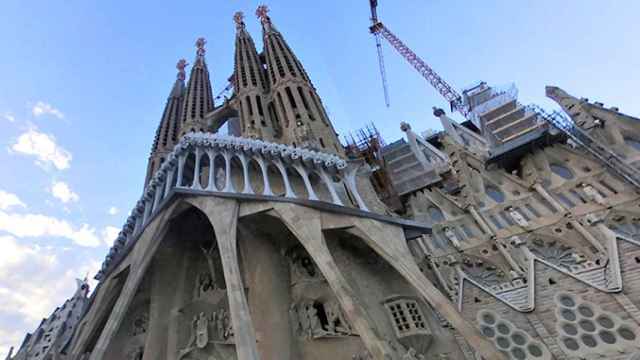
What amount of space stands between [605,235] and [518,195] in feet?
14.1

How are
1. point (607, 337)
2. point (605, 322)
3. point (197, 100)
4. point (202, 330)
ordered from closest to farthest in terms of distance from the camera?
point (607, 337), point (605, 322), point (202, 330), point (197, 100)

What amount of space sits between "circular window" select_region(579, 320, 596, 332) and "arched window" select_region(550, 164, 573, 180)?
6.74m

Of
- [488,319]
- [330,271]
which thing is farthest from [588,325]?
[330,271]

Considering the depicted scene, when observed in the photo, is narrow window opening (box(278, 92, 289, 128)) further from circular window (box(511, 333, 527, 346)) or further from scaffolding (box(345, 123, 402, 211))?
circular window (box(511, 333, 527, 346))

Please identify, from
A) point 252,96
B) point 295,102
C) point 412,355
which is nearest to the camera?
point 412,355

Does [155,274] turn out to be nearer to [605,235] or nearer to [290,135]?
[290,135]

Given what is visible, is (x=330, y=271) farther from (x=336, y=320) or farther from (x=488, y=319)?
(x=488, y=319)

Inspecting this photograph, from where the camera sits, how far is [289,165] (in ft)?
47.3

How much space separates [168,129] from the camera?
27984 millimetres

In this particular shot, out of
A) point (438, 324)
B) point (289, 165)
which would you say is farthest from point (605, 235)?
point (289, 165)

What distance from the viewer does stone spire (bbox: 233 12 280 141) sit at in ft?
68.9

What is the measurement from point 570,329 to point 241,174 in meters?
12.6

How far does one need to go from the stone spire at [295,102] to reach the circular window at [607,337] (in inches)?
452

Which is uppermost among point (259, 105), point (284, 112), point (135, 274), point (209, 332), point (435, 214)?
point (259, 105)
